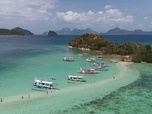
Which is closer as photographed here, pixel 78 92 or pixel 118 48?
pixel 78 92

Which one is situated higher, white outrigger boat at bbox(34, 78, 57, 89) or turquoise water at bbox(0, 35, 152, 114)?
white outrigger boat at bbox(34, 78, 57, 89)

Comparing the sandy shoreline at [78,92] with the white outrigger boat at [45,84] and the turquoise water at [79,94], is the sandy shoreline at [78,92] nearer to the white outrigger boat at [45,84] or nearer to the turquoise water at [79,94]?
the turquoise water at [79,94]

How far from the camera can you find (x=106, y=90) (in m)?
46.7

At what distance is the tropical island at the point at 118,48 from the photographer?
8238cm

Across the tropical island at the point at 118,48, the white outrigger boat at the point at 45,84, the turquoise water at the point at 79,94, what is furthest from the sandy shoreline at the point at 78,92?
the tropical island at the point at 118,48

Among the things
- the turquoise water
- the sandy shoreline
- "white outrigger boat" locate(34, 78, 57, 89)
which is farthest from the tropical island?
"white outrigger boat" locate(34, 78, 57, 89)

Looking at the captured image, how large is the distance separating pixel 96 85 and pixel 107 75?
11.1m

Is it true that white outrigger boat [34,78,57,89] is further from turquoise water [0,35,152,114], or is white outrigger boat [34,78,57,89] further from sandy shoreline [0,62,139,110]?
sandy shoreline [0,62,139,110]

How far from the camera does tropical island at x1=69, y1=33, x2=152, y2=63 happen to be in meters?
82.4

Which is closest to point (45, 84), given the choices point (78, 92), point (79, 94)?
point (78, 92)

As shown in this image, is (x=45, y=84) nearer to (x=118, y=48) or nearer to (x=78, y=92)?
(x=78, y=92)

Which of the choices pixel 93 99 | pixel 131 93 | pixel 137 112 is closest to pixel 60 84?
pixel 93 99

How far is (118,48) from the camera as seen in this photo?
105062mm

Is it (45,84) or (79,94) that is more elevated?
(45,84)
